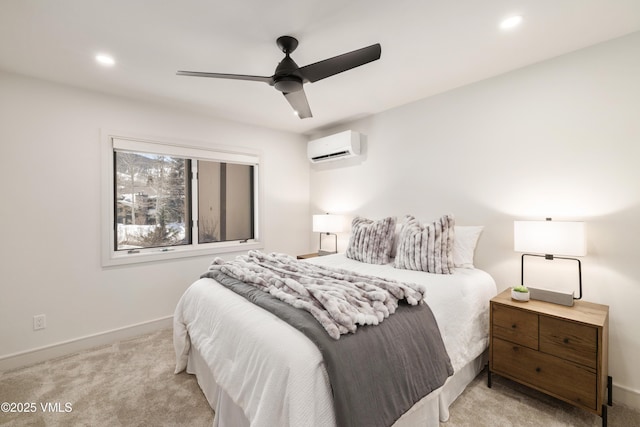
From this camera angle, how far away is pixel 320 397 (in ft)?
3.63

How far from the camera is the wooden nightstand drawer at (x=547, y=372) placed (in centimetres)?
167

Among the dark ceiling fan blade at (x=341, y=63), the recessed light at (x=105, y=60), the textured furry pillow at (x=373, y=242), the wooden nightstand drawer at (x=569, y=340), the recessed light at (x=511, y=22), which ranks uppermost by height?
the recessed light at (x=511, y=22)

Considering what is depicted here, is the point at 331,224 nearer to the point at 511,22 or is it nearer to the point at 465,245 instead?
the point at 465,245

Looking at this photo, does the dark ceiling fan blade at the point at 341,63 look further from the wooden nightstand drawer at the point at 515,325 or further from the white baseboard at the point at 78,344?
the white baseboard at the point at 78,344

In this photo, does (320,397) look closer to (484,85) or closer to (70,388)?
(70,388)

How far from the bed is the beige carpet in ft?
0.37

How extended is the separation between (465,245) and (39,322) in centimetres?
384

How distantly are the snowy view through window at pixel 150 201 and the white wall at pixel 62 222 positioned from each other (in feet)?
0.90

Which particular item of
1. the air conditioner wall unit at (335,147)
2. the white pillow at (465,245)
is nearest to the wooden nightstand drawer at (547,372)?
the white pillow at (465,245)

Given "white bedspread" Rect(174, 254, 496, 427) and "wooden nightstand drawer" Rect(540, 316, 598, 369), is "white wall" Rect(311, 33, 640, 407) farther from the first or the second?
"white bedspread" Rect(174, 254, 496, 427)

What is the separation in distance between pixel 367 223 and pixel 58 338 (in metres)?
3.16

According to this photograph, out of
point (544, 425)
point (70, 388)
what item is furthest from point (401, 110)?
point (70, 388)

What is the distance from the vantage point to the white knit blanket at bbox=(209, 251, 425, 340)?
1311 millimetres

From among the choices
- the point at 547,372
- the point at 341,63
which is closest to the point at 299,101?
the point at 341,63
